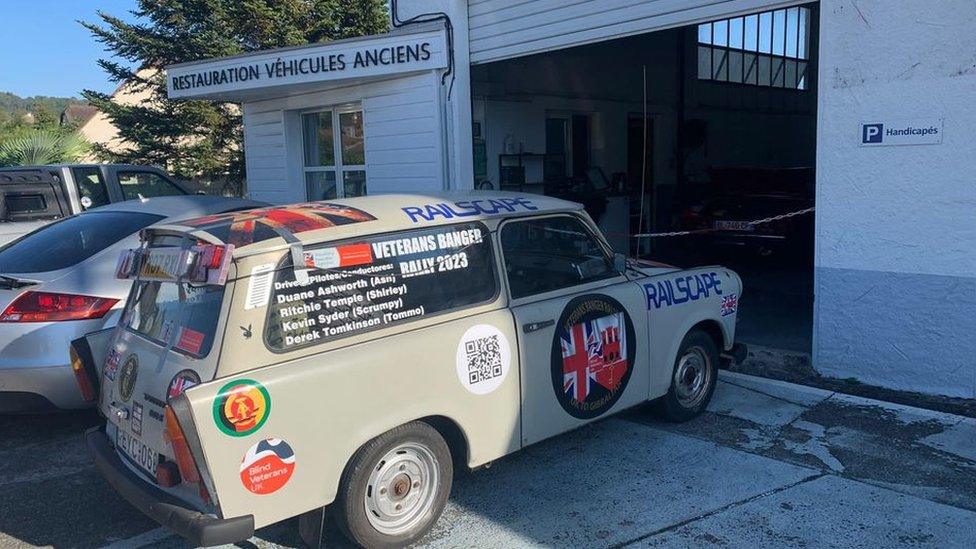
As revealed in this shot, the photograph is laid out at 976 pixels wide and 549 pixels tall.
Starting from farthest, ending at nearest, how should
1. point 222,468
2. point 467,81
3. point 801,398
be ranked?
point 467,81 → point 801,398 → point 222,468

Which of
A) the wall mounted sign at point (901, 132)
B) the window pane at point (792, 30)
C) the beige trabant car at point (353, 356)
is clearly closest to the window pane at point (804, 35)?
the window pane at point (792, 30)

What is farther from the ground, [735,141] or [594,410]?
[735,141]

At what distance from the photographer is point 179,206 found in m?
6.66

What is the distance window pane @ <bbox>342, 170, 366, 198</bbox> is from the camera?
10953 millimetres

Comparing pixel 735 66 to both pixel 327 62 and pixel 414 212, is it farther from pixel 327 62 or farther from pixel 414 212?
pixel 414 212

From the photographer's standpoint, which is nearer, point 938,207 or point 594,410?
point 594,410

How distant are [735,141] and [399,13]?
31.1 feet

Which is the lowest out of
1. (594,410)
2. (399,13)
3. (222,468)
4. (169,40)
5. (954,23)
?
(594,410)

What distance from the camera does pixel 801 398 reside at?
6047 millimetres

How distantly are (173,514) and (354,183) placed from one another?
26.8ft

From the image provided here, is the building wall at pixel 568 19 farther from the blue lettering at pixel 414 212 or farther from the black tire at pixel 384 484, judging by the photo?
the black tire at pixel 384 484

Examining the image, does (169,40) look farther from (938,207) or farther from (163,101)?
(938,207)

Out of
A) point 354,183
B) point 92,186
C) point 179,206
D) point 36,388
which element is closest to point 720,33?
point 354,183

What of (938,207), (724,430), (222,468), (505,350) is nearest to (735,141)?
(938,207)
